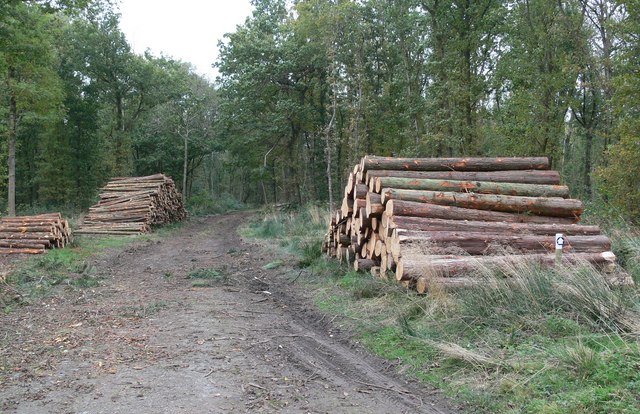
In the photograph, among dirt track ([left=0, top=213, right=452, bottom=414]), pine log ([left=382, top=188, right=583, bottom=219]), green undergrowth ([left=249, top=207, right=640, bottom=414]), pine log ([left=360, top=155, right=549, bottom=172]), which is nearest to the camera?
green undergrowth ([left=249, top=207, right=640, bottom=414])

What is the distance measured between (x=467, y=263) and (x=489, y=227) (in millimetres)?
1665

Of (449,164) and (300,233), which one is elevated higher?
(449,164)

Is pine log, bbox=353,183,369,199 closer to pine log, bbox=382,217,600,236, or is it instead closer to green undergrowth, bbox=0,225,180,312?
pine log, bbox=382,217,600,236

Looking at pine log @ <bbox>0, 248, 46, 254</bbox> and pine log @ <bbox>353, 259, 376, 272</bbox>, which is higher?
pine log @ <bbox>353, 259, 376, 272</bbox>

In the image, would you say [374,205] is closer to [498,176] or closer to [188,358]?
[498,176]

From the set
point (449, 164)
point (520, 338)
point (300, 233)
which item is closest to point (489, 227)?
point (449, 164)

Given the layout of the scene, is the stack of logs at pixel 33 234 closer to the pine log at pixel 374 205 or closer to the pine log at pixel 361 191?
the pine log at pixel 361 191

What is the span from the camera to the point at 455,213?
879 centimetres

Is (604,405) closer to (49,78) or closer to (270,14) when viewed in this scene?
(49,78)

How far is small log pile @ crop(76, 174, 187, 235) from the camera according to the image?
1977 cm

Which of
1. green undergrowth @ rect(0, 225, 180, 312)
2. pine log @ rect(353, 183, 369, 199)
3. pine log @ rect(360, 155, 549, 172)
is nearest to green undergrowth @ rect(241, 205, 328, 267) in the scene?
pine log @ rect(353, 183, 369, 199)

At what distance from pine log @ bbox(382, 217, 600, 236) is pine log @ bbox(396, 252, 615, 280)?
92cm

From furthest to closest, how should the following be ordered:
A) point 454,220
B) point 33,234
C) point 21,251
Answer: point 33,234, point 21,251, point 454,220

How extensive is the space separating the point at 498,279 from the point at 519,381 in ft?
6.85
